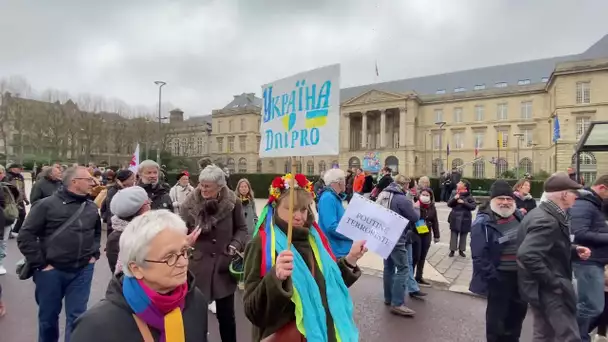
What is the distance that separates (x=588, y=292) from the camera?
Answer: 3.82 metres

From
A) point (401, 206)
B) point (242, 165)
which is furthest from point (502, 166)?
point (401, 206)

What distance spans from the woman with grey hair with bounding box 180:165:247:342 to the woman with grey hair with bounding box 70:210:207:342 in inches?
73.8

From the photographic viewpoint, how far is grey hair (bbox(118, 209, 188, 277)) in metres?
1.52

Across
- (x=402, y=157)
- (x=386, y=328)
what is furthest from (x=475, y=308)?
(x=402, y=157)

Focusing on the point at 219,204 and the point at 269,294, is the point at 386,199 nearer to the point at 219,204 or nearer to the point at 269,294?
the point at 219,204

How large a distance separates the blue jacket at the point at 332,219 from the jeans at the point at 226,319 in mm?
1380

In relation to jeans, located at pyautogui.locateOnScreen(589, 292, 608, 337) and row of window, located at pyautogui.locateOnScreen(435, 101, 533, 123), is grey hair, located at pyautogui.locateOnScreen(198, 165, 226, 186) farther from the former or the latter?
row of window, located at pyautogui.locateOnScreen(435, 101, 533, 123)

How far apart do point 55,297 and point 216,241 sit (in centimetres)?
148

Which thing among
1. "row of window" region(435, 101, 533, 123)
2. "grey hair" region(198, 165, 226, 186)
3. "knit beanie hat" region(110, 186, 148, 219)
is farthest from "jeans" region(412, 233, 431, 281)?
"row of window" region(435, 101, 533, 123)

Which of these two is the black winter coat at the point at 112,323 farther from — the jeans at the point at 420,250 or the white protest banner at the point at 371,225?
the jeans at the point at 420,250

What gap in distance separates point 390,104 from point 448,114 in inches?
413

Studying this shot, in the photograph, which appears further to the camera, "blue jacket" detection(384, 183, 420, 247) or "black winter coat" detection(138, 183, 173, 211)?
"blue jacket" detection(384, 183, 420, 247)

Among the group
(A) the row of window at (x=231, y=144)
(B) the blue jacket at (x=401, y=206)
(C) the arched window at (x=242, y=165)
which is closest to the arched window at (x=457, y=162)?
(A) the row of window at (x=231, y=144)

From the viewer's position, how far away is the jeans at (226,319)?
348cm
